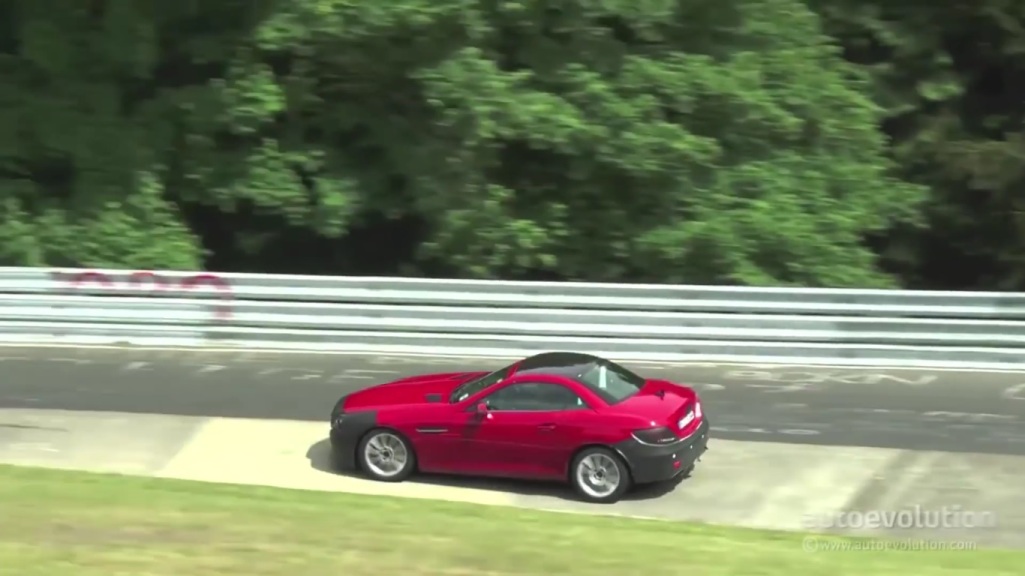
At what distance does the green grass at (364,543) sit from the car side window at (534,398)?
1.65 metres

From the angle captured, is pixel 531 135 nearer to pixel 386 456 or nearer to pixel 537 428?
pixel 386 456

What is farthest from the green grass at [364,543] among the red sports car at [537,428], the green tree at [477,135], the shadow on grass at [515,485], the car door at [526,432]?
the green tree at [477,135]

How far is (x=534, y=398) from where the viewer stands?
1070 cm

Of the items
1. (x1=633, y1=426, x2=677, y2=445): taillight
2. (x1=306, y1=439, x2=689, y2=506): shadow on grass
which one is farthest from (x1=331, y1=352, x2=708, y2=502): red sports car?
(x1=306, y1=439, x2=689, y2=506): shadow on grass

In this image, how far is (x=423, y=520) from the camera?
26.8 ft

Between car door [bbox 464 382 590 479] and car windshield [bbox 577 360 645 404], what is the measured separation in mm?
224

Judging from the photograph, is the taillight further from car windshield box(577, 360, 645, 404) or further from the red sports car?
car windshield box(577, 360, 645, 404)

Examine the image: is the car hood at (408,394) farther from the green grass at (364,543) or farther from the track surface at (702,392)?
the green grass at (364,543)

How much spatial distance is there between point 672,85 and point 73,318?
861cm

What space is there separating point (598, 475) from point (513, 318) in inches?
198

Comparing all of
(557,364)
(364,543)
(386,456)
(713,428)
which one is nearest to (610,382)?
(557,364)

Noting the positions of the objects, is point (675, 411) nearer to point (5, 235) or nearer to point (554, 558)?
point (554, 558)

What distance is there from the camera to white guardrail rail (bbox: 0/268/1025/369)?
1454 cm

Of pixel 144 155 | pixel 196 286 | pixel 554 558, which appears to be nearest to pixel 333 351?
pixel 196 286
